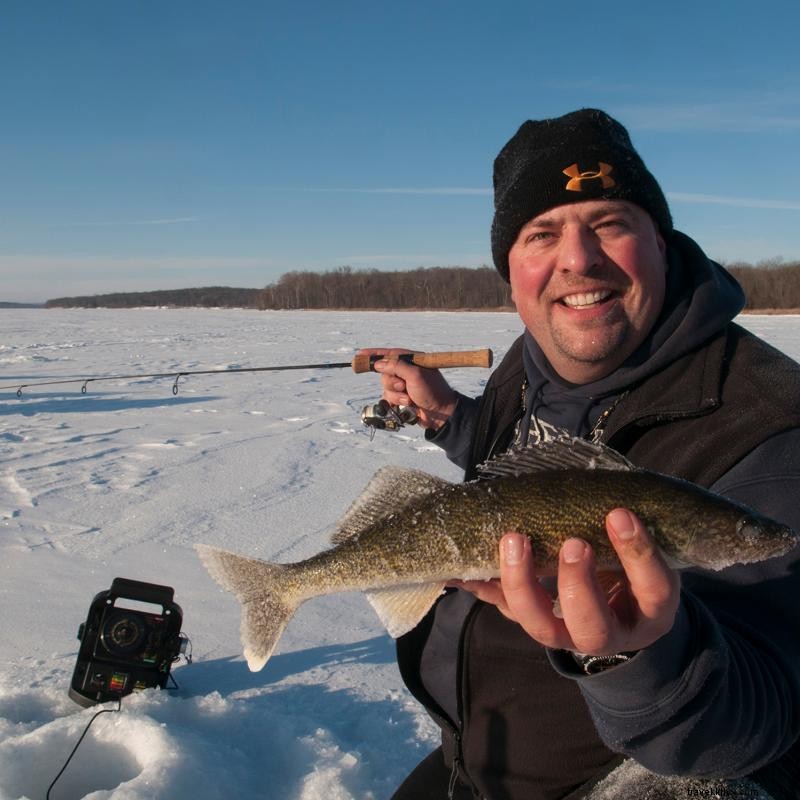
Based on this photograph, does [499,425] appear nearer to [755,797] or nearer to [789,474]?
[789,474]

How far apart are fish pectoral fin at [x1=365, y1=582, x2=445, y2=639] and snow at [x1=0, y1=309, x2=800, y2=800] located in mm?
1256

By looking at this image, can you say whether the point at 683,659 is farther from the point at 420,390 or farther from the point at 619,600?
the point at 420,390

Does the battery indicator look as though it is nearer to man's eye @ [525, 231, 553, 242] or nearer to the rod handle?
the rod handle

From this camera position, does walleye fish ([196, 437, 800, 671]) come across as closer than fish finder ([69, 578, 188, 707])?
Yes

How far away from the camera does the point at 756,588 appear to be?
1794mm

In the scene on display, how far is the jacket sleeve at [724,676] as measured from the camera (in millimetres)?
1590

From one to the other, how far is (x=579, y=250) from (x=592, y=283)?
0.12 meters

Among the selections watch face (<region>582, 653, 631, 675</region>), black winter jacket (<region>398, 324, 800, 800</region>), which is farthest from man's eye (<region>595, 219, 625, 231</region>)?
watch face (<region>582, 653, 631, 675</region>)

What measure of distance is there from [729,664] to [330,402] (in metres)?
10.3

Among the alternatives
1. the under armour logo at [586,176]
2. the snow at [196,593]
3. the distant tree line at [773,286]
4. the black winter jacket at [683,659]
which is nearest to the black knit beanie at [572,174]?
the under armour logo at [586,176]

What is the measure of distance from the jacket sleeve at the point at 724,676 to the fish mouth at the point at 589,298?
2.61ft

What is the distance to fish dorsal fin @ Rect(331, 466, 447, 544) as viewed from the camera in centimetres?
205

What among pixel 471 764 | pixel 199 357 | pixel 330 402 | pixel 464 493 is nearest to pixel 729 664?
pixel 464 493

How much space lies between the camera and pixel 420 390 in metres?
3.75
